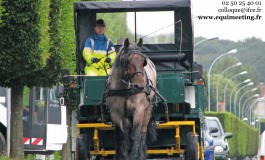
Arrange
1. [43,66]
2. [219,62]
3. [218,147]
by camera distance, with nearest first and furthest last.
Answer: [43,66], [218,147], [219,62]

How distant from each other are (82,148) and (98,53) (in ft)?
6.36

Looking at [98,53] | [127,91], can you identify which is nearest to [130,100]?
[127,91]

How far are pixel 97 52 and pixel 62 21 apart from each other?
36.0 ft

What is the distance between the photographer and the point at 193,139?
1841 cm

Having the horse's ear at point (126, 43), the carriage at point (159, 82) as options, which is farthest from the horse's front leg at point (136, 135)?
the horse's ear at point (126, 43)

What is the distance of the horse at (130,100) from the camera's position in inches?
668

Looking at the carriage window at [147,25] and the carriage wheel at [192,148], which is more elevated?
the carriage window at [147,25]

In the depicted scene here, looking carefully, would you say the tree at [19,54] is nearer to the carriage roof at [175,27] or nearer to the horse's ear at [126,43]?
the carriage roof at [175,27]

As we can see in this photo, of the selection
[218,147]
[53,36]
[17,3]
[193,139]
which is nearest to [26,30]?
[17,3]

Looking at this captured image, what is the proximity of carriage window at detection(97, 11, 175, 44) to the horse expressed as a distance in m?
3.27

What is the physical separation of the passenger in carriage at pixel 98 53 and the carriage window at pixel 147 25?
4.04 ft

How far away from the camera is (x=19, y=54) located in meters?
25.2

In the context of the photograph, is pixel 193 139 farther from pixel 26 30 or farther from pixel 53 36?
pixel 53 36

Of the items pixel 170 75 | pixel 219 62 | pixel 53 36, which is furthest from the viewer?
pixel 219 62
